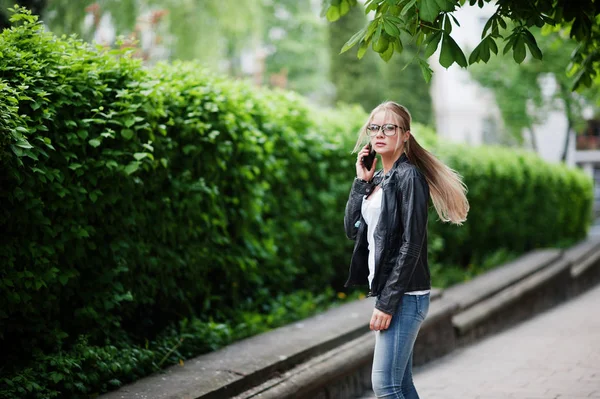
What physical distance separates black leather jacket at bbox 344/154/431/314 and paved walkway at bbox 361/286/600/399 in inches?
94.6

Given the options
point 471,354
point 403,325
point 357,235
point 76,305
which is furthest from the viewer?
point 471,354

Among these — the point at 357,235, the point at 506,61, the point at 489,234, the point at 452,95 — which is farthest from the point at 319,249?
the point at 452,95

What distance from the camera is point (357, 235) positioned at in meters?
4.07

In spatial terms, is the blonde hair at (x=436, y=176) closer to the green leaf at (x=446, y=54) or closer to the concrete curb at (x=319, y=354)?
the green leaf at (x=446, y=54)

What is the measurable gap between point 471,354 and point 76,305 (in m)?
4.57

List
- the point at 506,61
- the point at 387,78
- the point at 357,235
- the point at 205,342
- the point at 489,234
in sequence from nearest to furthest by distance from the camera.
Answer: the point at 357,235 < the point at 205,342 < the point at 489,234 < the point at 387,78 < the point at 506,61

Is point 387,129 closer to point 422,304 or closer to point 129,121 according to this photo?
point 422,304

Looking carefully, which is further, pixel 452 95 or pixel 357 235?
pixel 452 95

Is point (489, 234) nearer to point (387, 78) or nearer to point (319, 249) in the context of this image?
point (319, 249)

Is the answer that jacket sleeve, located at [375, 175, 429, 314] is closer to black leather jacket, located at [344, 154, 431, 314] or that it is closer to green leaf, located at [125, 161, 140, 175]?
black leather jacket, located at [344, 154, 431, 314]

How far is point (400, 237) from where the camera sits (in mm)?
3855

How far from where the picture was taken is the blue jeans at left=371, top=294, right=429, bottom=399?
376 cm

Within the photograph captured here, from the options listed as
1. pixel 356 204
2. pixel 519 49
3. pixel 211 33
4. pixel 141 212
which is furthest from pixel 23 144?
pixel 211 33

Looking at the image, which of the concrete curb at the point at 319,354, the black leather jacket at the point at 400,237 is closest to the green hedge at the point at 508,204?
the concrete curb at the point at 319,354
